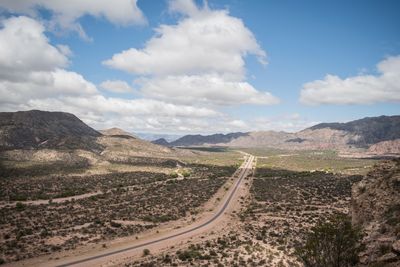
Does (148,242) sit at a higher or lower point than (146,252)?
lower

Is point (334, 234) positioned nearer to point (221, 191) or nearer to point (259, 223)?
point (259, 223)

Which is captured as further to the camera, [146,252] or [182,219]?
[182,219]


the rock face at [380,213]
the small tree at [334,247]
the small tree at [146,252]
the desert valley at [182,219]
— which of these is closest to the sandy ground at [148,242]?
the desert valley at [182,219]

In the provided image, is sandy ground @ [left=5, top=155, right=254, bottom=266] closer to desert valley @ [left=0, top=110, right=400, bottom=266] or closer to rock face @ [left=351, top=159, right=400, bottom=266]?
desert valley @ [left=0, top=110, right=400, bottom=266]

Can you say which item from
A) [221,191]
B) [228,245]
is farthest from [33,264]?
[221,191]

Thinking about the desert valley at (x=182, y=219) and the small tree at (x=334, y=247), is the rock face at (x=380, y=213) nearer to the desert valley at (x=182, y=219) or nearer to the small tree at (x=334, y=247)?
the desert valley at (x=182, y=219)

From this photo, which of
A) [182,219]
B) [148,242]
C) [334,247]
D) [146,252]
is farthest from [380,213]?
[182,219]

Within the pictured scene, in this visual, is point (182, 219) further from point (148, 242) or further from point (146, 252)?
point (146, 252)
